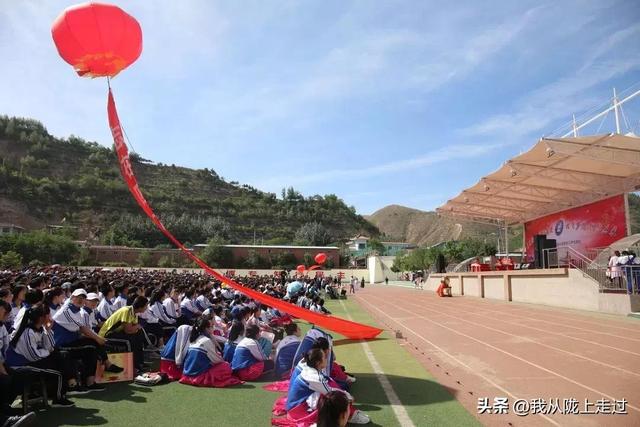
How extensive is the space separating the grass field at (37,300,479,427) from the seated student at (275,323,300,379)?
0.43 meters

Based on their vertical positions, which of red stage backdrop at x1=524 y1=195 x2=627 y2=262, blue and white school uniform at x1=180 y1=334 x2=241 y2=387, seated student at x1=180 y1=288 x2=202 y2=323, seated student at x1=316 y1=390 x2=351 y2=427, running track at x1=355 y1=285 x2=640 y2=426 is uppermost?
red stage backdrop at x1=524 y1=195 x2=627 y2=262

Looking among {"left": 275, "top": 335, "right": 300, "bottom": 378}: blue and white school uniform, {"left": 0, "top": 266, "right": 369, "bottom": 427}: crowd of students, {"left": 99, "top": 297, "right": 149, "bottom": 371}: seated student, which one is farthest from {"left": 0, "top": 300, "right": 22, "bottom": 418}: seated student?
{"left": 275, "top": 335, "right": 300, "bottom": 378}: blue and white school uniform

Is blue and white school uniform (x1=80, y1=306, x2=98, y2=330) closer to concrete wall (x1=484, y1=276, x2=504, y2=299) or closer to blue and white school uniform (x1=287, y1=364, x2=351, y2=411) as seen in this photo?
blue and white school uniform (x1=287, y1=364, x2=351, y2=411)

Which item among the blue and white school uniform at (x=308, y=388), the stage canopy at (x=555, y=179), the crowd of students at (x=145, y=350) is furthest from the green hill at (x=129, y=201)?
the blue and white school uniform at (x=308, y=388)

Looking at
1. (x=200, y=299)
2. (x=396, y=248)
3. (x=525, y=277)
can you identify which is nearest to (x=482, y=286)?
(x=525, y=277)

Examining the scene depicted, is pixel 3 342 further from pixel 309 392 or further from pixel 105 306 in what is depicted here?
pixel 309 392

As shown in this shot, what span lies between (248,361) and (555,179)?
59.9ft

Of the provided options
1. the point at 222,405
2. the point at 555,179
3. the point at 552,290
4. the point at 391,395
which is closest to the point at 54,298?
the point at 222,405

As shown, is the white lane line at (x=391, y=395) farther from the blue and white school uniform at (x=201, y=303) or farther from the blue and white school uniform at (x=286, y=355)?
the blue and white school uniform at (x=201, y=303)

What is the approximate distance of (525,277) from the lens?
19.2 meters

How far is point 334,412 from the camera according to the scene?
8.31 feet

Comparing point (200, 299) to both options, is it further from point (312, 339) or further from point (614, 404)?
point (614, 404)

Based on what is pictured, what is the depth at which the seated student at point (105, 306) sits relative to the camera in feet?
25.6

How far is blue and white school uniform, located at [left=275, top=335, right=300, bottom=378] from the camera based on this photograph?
6.48 meters
